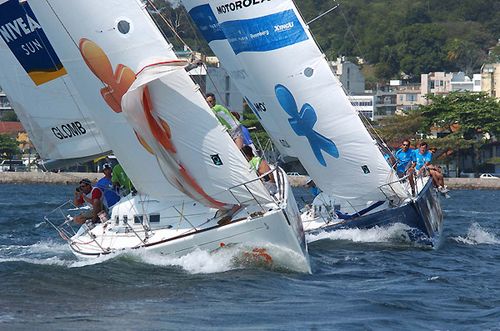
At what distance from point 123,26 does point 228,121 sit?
223 centimetres

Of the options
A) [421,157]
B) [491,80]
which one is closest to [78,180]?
[421,157]

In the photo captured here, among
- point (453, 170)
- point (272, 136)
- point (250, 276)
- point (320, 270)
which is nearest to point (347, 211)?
point (272, 136)

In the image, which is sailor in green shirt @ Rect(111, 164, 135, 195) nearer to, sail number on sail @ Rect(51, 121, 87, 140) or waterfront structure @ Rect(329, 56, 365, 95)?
sail number on sail @ Rect(51, 121, 87, 140)

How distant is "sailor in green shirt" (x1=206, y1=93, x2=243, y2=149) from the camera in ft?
64.5

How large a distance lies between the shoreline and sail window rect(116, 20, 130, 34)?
156 feet

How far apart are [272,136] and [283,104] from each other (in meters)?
1.50

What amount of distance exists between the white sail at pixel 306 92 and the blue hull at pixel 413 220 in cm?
36

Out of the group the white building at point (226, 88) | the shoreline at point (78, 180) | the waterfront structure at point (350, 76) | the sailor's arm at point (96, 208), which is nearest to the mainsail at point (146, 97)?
the sailor's arm at point (96, 208)

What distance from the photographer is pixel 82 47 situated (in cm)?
1919

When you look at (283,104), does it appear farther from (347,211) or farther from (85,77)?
(85,77)

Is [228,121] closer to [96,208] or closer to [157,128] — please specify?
[157,128]

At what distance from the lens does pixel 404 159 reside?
2545cm

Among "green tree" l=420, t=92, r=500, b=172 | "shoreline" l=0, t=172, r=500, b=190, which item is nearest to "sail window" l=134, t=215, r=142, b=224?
"shoreline" l=0, t=172, r=500, b=190

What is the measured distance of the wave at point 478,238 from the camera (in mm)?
25953
